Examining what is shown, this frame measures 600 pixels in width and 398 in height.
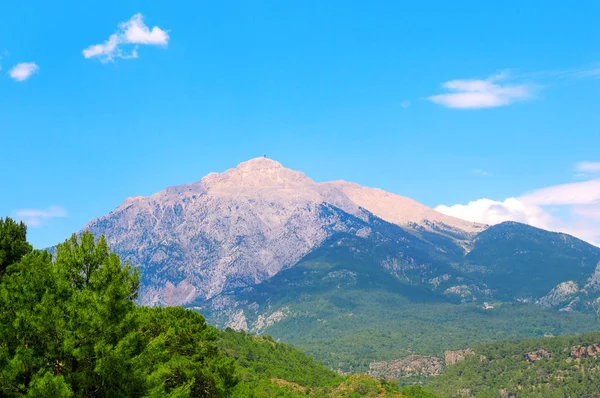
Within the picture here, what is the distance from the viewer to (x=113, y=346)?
170 feet

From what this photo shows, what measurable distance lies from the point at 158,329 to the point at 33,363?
37784 mm

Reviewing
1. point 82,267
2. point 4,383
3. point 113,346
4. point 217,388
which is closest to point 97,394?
point 113,346

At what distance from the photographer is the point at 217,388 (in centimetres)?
8512

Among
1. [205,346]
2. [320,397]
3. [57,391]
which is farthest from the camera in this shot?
[320,397]

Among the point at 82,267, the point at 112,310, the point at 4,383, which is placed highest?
the point at 82,267

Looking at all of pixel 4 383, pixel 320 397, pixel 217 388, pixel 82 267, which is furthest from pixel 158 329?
pixel 320 397

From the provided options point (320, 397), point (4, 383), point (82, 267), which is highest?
point (82, 267)

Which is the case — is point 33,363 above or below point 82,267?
below

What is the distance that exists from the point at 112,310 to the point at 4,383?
943 cm

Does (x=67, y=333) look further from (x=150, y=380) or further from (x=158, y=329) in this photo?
(x=158, y=329)

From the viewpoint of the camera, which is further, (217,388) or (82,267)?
(217,388)

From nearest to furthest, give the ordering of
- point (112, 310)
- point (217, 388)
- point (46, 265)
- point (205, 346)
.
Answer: point (112, 310), point (46, 265), point (217, 388), point (205, 346)

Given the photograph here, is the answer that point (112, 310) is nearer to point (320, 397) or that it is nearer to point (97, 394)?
point (97, 394)

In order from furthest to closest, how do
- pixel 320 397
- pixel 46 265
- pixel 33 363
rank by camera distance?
pixel 320 397 → pixel 46 265 → pixel 33 363
